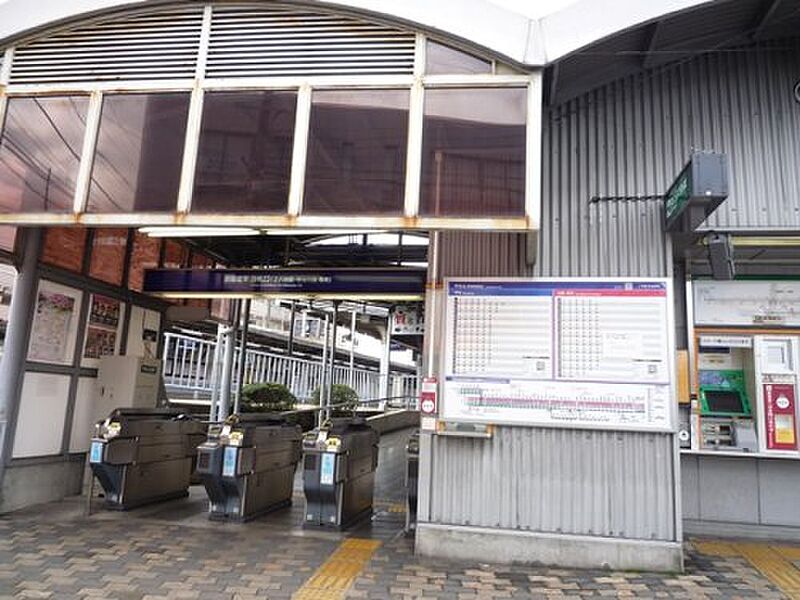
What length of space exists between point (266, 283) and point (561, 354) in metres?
4.36

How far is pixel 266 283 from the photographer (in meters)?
8.19

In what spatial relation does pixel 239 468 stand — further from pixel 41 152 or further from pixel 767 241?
pixel 767 241

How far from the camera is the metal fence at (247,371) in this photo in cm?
1115

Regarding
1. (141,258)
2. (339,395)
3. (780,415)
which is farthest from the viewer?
(339,395)

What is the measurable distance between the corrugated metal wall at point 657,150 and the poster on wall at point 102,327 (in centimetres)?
531

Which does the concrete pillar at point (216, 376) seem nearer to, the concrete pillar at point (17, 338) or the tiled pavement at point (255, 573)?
the concrete pillar at point (17, 338)

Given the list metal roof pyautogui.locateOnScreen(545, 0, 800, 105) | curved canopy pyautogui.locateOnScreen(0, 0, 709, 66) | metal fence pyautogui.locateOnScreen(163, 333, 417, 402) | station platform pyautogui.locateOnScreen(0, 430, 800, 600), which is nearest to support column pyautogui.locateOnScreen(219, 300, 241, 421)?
metal fence pyautogui.locateOnScreen(163, 333, 417, 402)

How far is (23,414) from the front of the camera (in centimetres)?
640

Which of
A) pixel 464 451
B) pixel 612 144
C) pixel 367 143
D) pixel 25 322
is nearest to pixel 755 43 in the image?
pixel 612 144

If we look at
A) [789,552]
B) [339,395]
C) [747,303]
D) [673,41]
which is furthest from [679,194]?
[339,395]

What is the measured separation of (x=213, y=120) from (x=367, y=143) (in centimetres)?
129

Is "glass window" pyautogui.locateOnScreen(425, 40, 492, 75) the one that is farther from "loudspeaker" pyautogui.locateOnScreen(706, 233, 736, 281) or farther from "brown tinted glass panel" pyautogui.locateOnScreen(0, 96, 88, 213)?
"brown tinted glass panel" pyautogui.locateOnScreen(0, 96, 88, 213)

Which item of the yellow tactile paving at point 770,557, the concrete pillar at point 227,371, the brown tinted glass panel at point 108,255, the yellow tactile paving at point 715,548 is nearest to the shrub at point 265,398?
the concrete pillar at point 227,371

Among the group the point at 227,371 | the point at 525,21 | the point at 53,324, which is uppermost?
the point at 525,21
